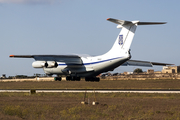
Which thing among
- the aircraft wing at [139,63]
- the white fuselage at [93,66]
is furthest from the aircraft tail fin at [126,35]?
the aircraft wing at [139,63]

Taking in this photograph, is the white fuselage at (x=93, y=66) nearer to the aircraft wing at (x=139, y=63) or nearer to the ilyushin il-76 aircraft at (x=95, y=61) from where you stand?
the ilyushin il-76 aircraft at (x=95, y=61)

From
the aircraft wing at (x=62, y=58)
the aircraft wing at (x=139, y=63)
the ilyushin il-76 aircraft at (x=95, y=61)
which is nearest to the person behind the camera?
the ilyushin il-76 aircraft at (x=95, y=61)

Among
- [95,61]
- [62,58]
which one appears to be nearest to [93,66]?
[95,61]

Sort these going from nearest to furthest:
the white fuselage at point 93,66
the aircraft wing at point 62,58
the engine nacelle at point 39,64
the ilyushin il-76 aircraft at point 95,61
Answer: the ilyushin il-76 aircraft at point 95,61, the white fuselage at point 93,66, the engine nacelle at point 39,64, the aircraft wing at point 62,58

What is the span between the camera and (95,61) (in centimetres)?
3600

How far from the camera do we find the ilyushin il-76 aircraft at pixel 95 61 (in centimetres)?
3308

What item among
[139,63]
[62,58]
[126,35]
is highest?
[126,35]

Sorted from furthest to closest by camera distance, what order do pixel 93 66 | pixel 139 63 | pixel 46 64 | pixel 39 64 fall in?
pixel 139 63
pixel 39 64
pixel 46 64
pixel 93 66

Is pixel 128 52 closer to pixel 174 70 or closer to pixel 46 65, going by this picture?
pixel 46 65

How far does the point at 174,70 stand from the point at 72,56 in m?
64.1

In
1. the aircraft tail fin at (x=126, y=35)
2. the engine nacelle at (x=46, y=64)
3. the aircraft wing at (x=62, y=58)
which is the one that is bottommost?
the engine nacelle at (x=46, y=64)

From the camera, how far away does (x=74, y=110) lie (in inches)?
600

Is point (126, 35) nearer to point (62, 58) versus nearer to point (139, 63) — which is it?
point (62, 58)

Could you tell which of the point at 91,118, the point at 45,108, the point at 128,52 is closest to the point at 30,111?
the point at 45,108
